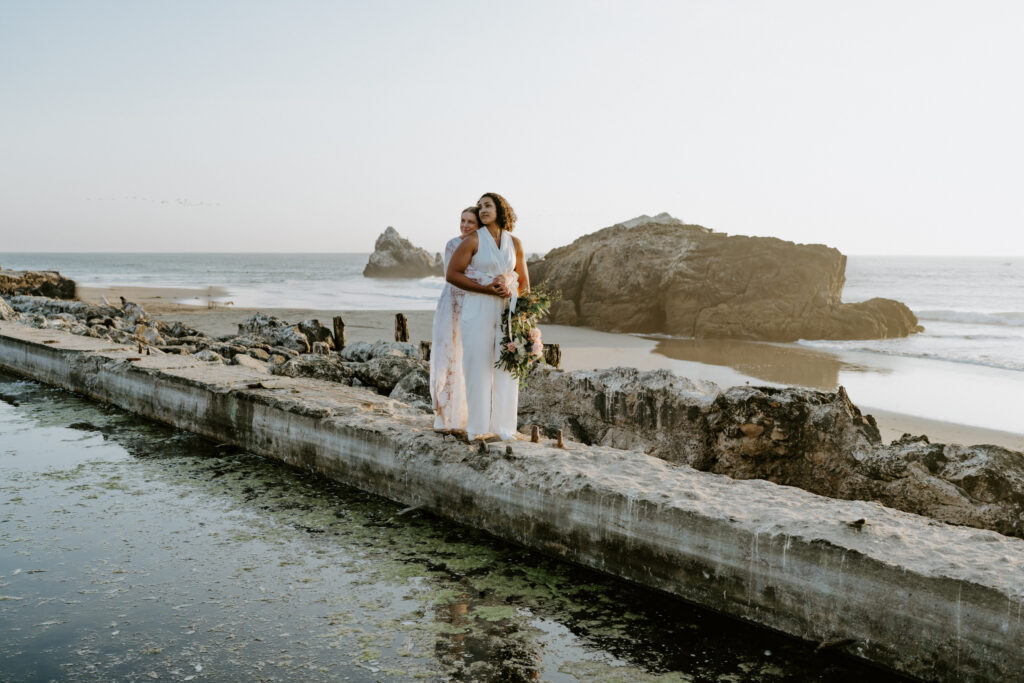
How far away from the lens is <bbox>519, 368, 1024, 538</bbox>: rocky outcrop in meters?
5.02

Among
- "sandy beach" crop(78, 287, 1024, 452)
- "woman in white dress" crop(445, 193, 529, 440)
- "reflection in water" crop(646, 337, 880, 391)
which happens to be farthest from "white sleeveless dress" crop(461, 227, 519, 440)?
"reflection in water" crop(646, 337, 880, 391)

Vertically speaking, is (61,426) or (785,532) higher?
(785,532)

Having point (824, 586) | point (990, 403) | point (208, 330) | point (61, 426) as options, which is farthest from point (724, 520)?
point (208, 330)

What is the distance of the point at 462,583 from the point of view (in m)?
4.10

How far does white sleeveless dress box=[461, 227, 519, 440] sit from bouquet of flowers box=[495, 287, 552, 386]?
64 mm

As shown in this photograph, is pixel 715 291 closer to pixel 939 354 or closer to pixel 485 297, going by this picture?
pixel 939 354

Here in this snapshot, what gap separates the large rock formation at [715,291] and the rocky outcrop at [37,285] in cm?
1709

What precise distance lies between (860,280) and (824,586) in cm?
6527

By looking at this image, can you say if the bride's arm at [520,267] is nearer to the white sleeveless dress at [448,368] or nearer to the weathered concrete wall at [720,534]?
the white sleeveless dress at [448,368]

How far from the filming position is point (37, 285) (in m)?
25.0

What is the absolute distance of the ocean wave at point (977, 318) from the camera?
2909cm

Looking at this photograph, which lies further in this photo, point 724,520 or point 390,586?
point 390,586

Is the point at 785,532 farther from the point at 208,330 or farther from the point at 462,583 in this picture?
the point at 208,330

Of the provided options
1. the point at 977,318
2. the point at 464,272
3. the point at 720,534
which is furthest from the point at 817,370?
the point at 977,318
